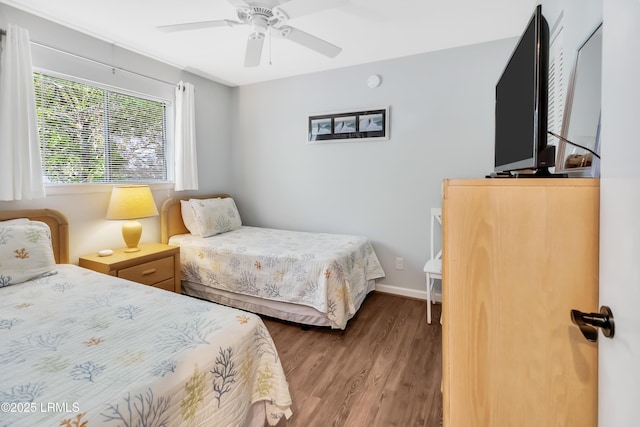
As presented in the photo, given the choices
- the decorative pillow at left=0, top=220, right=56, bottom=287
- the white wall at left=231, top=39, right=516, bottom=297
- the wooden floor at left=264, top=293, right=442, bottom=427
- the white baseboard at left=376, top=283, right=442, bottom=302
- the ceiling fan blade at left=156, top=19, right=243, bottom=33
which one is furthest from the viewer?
the white baseboard at left=376, top=283, right=442, bottom=302

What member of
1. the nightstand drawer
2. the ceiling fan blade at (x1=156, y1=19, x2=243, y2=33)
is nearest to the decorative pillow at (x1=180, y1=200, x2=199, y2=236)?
the nightstand drawer

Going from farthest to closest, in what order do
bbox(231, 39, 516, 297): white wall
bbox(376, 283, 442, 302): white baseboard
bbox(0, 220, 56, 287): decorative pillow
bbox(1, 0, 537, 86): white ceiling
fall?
bbox(376, 283, 442, 302): white baseboard
bbox(231, 39, 516, 297): white wall
bbox(1, 0, 537, 86): white ceiling
bbox(0, 220, 56, 287): decorative pillow

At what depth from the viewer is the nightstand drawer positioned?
8.04 ft

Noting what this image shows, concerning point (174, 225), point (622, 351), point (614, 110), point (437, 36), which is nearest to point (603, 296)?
point (622, 351)

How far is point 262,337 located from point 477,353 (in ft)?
3.00

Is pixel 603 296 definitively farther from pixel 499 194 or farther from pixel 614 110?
pixel 614 110

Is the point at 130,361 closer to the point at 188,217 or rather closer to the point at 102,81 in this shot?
the point at 188,217

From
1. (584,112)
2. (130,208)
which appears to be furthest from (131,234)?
(584,112)

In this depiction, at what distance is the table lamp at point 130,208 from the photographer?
257 centimetres

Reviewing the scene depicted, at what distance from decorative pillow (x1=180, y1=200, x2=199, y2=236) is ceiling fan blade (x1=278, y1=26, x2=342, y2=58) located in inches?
78.9

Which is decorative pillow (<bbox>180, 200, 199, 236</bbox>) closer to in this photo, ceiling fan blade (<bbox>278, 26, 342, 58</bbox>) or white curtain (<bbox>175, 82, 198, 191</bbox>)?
white curtain (<bbox>175, 82, 198, 191</bbox>)

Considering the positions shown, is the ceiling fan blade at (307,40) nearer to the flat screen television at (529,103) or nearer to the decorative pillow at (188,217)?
the flat screen television at (529,103)

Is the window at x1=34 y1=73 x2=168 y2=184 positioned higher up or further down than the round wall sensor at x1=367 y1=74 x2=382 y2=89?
further down

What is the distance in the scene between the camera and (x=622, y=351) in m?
0.60
